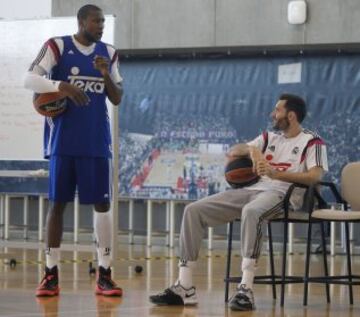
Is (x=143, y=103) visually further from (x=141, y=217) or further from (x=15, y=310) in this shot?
(x=15, y=310)

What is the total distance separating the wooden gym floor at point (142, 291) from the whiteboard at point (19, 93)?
39.0 inches

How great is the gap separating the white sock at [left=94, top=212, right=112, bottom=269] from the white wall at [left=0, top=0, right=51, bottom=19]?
282 inches

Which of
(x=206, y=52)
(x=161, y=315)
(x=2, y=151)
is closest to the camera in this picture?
(x=161, y=315)

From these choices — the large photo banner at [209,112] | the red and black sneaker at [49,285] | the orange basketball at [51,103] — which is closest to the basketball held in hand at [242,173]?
the orange basketball at [51,103]

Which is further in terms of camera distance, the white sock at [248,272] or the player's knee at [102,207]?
the player's knee at [102,207]

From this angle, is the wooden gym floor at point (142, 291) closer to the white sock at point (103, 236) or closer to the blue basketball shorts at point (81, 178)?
the white sock at point (103, 236)

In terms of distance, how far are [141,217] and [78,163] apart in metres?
7.02

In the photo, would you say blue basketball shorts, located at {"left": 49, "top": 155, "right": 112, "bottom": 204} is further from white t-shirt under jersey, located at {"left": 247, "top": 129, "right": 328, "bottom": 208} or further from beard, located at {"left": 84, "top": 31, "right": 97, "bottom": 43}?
white t-shirt under jersey, located at {"left": 247, "top": 129, "right": 328, "bottom": 208}

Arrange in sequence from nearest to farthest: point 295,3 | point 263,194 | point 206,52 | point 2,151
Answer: point 263,194, point 2,151, point 295,3, point 206,52

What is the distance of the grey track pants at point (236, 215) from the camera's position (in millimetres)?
6309

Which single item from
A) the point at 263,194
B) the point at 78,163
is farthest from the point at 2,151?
the point at 263,194

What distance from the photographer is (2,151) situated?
32.0 ft

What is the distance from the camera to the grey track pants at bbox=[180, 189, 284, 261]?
20.7 feet

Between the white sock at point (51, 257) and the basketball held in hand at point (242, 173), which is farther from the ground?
the basketball held in hand at point (242, 173)
